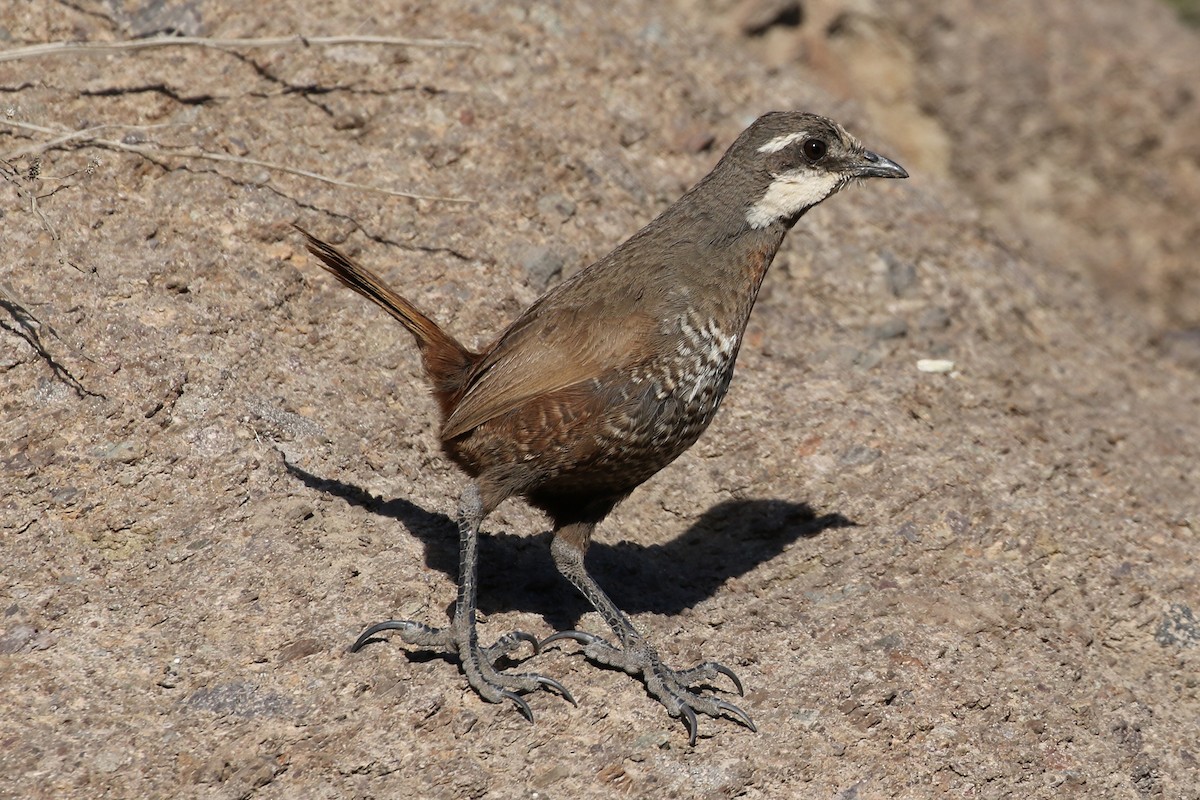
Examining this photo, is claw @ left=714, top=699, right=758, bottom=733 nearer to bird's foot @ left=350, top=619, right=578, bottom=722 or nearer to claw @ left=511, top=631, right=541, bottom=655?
bird's foot @ left=350, top=619, right=578, bottom=722

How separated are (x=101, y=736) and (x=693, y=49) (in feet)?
15.6

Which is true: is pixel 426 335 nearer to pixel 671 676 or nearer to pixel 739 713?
pixel 671 676

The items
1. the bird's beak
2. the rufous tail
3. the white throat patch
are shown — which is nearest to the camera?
the rufous tail

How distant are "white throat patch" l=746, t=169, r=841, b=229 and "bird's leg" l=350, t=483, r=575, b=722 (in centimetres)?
135

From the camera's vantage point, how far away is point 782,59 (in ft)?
25.8

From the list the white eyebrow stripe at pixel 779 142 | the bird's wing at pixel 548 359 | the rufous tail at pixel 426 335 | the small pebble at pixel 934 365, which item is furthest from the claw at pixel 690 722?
the small pebble at pixel 934 365

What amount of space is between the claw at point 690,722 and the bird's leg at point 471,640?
34 cm

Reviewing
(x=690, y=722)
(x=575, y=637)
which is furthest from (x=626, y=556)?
(x=690, y=722)

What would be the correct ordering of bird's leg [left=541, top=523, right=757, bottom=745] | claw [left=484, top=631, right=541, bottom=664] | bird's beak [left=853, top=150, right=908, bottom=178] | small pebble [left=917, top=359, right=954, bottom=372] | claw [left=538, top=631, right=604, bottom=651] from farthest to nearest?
small pebble [left=917, top=359, right=954, bottom=372] → bird's beak [left=853, top=150, right=908, bottom=178] → claw [left=538, top=631, right=604, bottom=651] → claw [left=484, top=631, right=541, bottom=664] → bird's leg [left=541, top=523, right=757, bottom=745]

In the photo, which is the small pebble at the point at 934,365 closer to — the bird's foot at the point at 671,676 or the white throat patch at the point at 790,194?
the white throat patch at the point at 790,194

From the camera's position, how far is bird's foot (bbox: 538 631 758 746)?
3859 millimetres

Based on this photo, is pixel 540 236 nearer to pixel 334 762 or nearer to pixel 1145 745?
pixel 334 762

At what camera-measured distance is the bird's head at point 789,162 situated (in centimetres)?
442

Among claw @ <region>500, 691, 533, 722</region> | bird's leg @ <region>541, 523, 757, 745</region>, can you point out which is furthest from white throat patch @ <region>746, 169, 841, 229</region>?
claw @ <region>500, 691, 533, 722</region>
